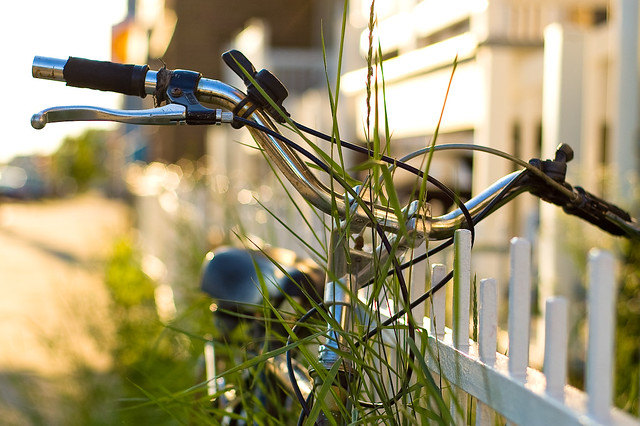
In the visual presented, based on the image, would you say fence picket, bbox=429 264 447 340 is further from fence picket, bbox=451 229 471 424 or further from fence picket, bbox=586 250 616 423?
fence picket, bbox=586 250 616 423

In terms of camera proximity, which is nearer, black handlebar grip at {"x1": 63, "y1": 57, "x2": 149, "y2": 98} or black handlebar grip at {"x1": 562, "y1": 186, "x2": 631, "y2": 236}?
black handlebar grip at {"x1": 63, "y1": 57, "x2": 149, "y2": 98}

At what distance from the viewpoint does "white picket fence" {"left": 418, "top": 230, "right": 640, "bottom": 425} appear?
0.92 metres

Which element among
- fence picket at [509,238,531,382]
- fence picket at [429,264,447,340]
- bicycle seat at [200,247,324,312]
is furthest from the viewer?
bicycle seat at [200,247,324,312]

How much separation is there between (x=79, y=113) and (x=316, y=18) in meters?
14.7

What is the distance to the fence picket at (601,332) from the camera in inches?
35.8

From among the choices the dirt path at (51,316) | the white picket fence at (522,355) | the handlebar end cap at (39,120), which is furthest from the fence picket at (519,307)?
the dirt path at (51,316)

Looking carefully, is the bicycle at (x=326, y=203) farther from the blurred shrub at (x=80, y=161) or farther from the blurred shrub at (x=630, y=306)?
the blurred shrub at (x=80, y=161)

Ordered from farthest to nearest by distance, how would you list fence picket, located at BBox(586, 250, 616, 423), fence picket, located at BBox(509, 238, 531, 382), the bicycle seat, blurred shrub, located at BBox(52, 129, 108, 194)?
blurred shrub, located at BBox(52, 129, 108, 194) → the bicycle seat → fence picket, located at BBox(509, 238, 531, 382) → fence picket, located at BBox(586, 250, 616, 423)

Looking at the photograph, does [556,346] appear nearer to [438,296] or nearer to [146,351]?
[438,296]

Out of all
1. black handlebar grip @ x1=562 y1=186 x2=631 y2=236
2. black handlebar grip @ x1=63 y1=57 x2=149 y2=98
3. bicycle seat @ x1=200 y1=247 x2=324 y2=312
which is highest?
black handlebar grip @ x1=63 y1=57 x2=149 y2=98

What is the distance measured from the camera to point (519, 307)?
1146 millimetres

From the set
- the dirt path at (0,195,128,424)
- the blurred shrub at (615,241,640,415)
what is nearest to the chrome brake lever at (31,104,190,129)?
the blurred shrub at (615,241,640,415)

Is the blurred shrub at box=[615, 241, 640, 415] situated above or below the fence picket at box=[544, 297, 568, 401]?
below

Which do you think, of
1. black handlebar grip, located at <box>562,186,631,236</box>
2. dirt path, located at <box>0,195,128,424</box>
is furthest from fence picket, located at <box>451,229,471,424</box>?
dirt path, located at <box>0,195,128,424</box>
